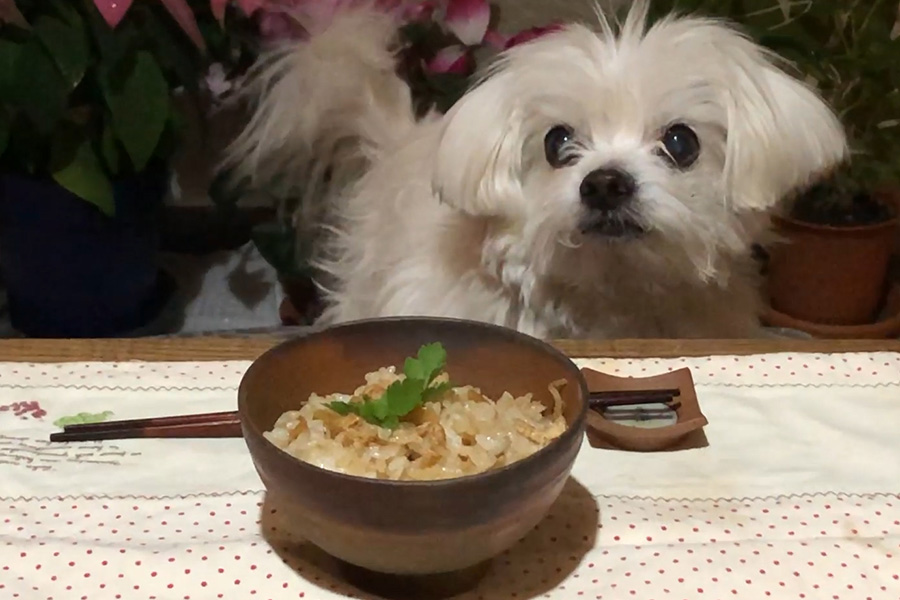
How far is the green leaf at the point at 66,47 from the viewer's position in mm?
1309

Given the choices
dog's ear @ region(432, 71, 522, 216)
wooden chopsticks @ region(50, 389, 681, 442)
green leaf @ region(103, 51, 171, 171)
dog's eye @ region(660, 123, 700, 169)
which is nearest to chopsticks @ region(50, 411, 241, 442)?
wooden chopsticks @ region(50, 389, 681, 442)

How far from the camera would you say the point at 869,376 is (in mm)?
870

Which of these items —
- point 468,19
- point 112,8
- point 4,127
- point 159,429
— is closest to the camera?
point 159,429

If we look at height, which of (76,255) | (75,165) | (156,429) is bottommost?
(76,255)

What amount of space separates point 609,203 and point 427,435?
1.59ft

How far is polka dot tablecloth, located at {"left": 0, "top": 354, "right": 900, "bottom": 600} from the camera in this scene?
0.63m

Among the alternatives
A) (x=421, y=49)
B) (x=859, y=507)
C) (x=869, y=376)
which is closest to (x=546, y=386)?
(x=859, y=507)

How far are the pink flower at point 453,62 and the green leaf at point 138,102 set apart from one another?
0.43 meters

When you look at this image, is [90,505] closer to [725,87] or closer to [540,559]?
[540,559]

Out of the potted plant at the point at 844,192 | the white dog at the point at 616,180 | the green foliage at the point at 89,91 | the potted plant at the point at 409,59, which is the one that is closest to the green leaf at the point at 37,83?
the green foliage at the point at 89,91

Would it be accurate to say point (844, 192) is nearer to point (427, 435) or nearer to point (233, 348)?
point (233, 348)

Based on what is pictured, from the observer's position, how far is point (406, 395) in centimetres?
64

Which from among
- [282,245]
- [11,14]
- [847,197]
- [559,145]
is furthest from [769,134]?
[11,14]

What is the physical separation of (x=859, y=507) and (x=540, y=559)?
23cm
